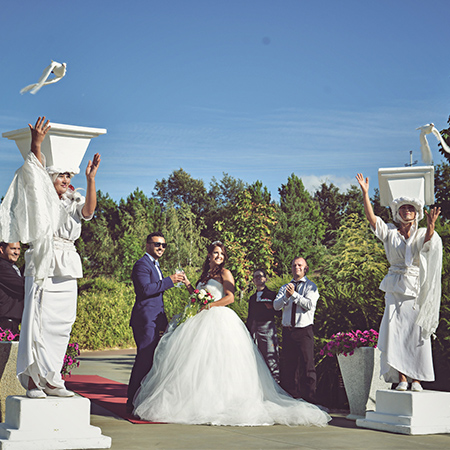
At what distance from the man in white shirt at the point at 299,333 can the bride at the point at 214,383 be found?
1.00 m

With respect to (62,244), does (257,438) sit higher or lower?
lower

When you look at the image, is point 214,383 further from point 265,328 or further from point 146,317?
point 265,328

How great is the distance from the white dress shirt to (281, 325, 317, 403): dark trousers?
9 cm

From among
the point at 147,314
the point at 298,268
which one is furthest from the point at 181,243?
the point at 147,314

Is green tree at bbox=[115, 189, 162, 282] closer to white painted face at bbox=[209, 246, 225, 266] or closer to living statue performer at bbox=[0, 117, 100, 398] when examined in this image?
white painted face at bbox=[209, 246, 225, 266]

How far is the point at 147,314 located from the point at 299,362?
7.07ft

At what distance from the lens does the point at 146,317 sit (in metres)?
7.77

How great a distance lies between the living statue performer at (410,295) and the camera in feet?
22.4

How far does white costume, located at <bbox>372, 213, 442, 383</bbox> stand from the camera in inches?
→ 269

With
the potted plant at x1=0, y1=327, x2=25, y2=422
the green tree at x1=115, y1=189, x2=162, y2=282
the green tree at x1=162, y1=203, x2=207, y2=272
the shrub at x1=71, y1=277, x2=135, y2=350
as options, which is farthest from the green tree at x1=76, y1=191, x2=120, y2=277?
the potted plant at x1=0, y1=327, x2=25, y2=422

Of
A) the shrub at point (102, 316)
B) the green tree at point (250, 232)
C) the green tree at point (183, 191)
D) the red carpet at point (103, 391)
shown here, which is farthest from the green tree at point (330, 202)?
the red carpet at point (103, 391)

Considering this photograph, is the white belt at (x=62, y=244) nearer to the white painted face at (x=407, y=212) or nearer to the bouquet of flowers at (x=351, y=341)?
the white painted face at (x=407, y=212)

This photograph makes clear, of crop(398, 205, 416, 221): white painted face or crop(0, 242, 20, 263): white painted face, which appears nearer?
crop(398, 205, 416, 221): white painted face

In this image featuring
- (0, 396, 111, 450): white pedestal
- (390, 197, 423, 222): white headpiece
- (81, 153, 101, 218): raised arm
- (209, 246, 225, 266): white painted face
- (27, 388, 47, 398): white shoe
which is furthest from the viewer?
(209, 246, 225, 266): white painted face
